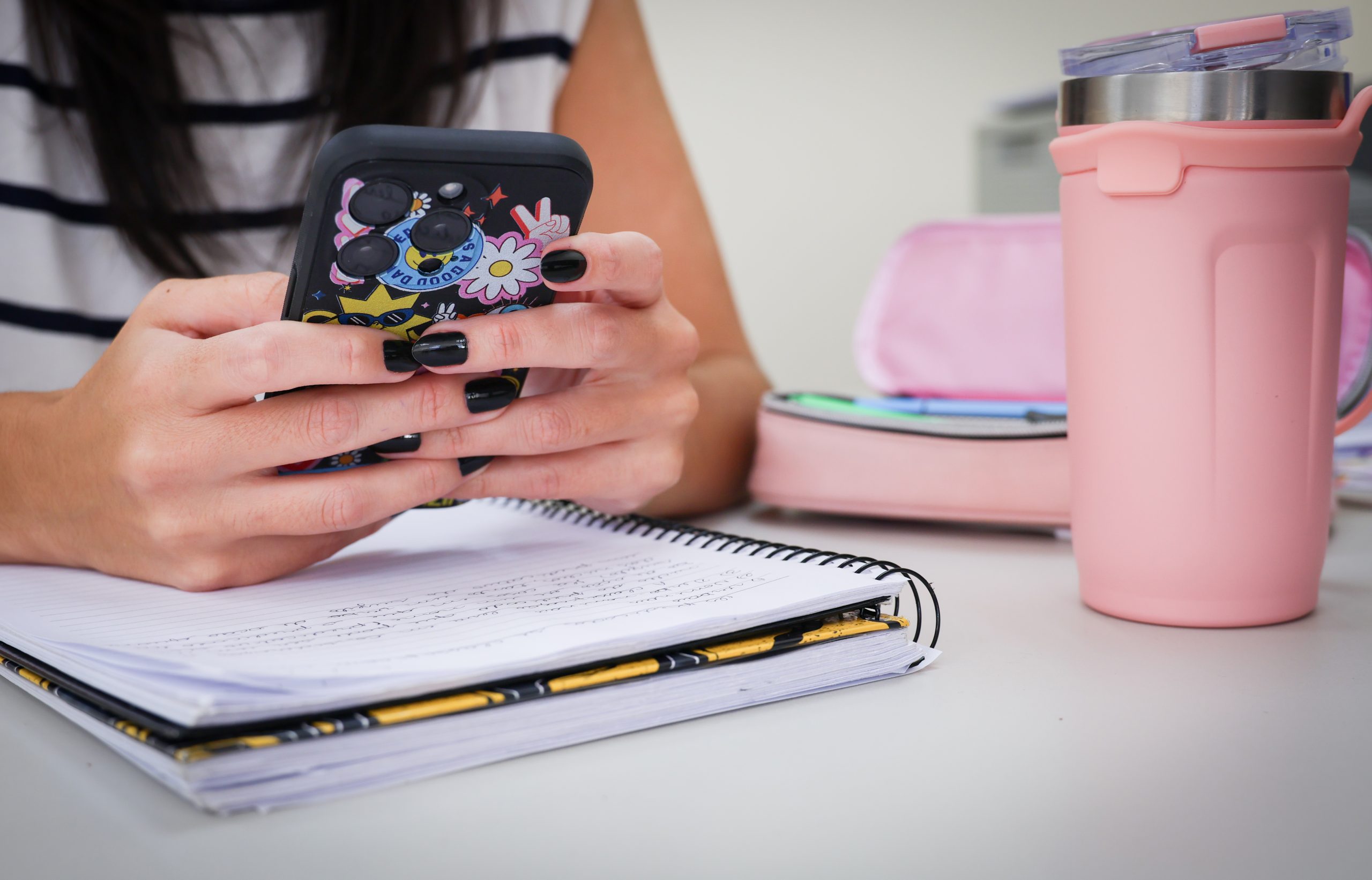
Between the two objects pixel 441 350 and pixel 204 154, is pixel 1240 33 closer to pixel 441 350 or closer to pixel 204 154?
pixel 441 350

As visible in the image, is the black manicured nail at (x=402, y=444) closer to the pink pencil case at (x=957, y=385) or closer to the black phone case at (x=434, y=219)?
the black phone case at (x=434, y=219)

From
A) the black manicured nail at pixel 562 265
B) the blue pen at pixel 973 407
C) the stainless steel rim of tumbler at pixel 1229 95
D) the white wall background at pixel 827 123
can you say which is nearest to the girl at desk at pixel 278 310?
the black manicured nail at pixel 562 265

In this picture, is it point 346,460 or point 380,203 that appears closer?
point 380,203

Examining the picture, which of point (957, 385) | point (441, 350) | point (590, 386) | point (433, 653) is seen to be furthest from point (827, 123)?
point (433, 653)

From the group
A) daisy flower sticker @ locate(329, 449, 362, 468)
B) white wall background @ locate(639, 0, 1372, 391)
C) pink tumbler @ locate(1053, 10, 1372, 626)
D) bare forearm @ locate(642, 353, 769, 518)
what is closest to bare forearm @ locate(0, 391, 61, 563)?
daisy flower sticker @ locate(329, 449, 362, 468)

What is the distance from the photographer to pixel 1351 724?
34 cm

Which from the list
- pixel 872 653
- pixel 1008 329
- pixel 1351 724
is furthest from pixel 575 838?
pixel 1008 329

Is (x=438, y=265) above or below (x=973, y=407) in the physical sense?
above

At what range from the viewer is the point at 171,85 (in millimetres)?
835

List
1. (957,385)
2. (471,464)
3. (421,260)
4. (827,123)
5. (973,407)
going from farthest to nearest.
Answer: (827,123), (957,385), (973,407), (471,464), (421,260)

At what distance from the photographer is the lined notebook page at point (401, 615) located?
304mm

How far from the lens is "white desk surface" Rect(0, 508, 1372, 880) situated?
0.27m

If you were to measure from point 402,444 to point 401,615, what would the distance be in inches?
4.3

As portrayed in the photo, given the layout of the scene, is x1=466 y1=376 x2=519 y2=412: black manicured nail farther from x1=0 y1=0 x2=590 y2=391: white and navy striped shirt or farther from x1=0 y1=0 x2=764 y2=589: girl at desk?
x1=0 y1=0 x2=590 y2=391: white and navy striped shirt
